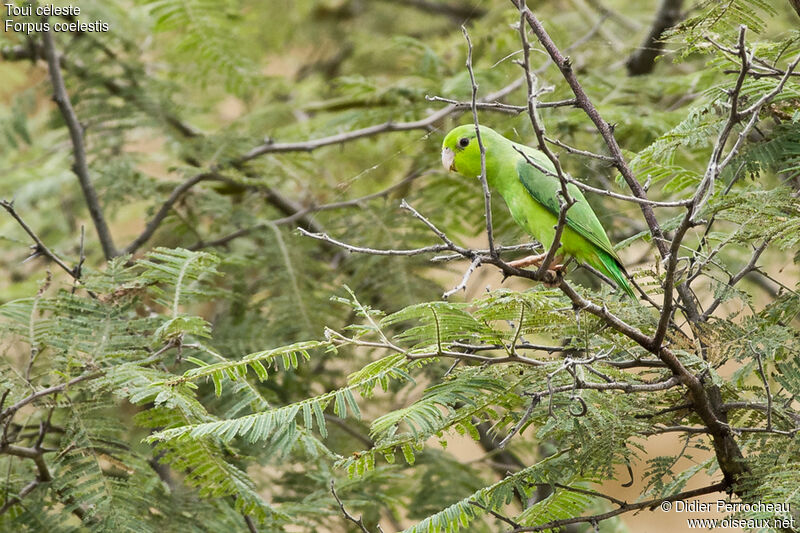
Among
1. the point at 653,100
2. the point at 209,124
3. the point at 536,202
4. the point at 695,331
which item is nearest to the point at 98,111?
the point at 209,124

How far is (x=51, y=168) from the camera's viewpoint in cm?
526

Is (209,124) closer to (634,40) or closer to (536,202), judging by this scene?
(634,40)

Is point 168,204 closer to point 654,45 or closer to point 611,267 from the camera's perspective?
point 611,267

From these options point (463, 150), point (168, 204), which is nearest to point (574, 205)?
point (463, 150)

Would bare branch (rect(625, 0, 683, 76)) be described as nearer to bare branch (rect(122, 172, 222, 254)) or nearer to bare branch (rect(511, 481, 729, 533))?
bare branch (rect(122, 172, 222, 254))

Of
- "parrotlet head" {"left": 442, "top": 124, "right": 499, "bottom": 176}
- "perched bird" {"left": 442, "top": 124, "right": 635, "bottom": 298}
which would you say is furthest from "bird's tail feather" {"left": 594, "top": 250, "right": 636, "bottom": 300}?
"parrotlet head" {"left": 442, "top": 124, "right": 499, "bottom": 176}

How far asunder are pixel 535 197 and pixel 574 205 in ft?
0.62

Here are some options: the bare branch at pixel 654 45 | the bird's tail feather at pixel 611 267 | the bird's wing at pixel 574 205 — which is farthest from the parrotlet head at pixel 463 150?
the bare branch at pixel 654 45

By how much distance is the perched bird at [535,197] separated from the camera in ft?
7.06

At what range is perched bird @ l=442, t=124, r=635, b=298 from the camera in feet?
7.06

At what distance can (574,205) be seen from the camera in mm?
2082

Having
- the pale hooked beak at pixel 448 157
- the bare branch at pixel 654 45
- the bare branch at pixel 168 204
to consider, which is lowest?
the pale hooked beak at pixel 448 157

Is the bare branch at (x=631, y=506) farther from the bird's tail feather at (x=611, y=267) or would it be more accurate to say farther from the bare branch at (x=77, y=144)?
the bare branch at (x=77, y=144)

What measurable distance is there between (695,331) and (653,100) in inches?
120
